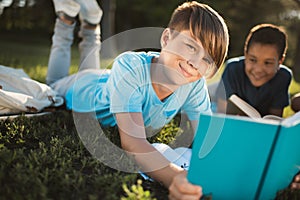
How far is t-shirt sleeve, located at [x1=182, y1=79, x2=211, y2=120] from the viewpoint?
216 centimetres

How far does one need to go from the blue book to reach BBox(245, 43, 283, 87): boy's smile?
147 centimetres

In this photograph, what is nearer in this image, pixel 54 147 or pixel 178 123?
pixel 54 147

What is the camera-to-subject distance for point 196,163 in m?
1.29

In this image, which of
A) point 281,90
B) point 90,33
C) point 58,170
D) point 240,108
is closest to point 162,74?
point 58,170

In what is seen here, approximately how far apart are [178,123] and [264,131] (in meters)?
1.27

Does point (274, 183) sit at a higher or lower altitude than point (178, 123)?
higher

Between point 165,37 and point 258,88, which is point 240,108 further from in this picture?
point 165,37

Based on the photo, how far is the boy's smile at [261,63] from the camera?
9.09 feet

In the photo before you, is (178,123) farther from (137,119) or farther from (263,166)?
(263,166)

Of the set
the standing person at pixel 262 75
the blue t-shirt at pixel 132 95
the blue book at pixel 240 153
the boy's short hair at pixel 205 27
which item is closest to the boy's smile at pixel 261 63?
the standing person at pixel 262 75

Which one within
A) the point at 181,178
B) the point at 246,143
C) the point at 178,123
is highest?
the point at 246,143

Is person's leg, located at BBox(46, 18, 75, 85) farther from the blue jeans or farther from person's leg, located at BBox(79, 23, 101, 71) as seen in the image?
person's leg, located at BBox(79, 23, 101, 71)

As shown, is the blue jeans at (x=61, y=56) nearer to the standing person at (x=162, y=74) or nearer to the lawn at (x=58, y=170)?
the lawn at (x=58, y=170)

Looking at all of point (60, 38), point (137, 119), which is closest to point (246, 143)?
point (137, 119)
